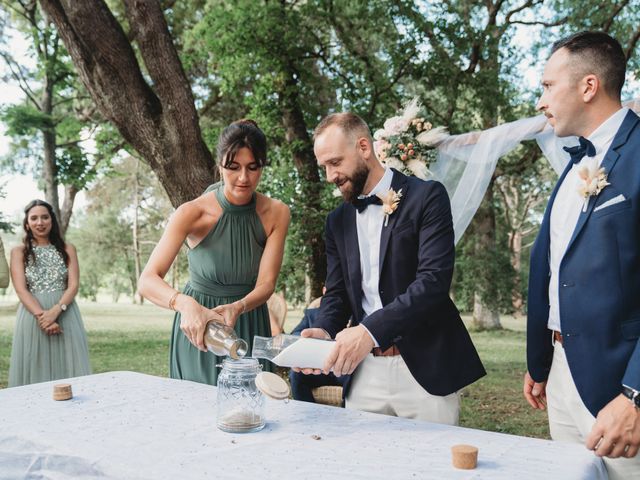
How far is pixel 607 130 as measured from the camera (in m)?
2.18

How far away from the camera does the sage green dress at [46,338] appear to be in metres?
6.18

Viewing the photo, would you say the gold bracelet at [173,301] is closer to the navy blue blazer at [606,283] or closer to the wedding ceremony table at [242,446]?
the wedding ceremony table at [242,446]

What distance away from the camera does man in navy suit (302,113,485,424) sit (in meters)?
2.51

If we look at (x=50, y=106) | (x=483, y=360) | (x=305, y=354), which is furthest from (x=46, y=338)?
(x=50, y=106)

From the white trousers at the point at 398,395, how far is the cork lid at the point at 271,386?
52cm

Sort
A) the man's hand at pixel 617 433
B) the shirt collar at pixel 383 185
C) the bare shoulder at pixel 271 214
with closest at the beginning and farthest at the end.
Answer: the man's hand at pixel 617 433 → the shirt collar at pixel 383 185 → the bare shoulder at pixel 271 214

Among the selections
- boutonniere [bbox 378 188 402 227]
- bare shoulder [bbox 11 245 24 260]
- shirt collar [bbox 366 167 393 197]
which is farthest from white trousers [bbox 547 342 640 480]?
bare shoulder [bbox 11 245 24 260]

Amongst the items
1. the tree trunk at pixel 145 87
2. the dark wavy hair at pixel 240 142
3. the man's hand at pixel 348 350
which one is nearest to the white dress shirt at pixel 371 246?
the man's hand at pixel 348 350

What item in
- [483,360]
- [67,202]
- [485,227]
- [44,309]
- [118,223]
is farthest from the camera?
[118,223]

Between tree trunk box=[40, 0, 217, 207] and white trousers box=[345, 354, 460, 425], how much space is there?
4.21m

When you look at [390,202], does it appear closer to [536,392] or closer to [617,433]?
[536,392]

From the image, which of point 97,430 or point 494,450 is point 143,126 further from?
point 494,450

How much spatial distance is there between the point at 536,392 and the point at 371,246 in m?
0.91

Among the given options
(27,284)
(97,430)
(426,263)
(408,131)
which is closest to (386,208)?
(426,263)
